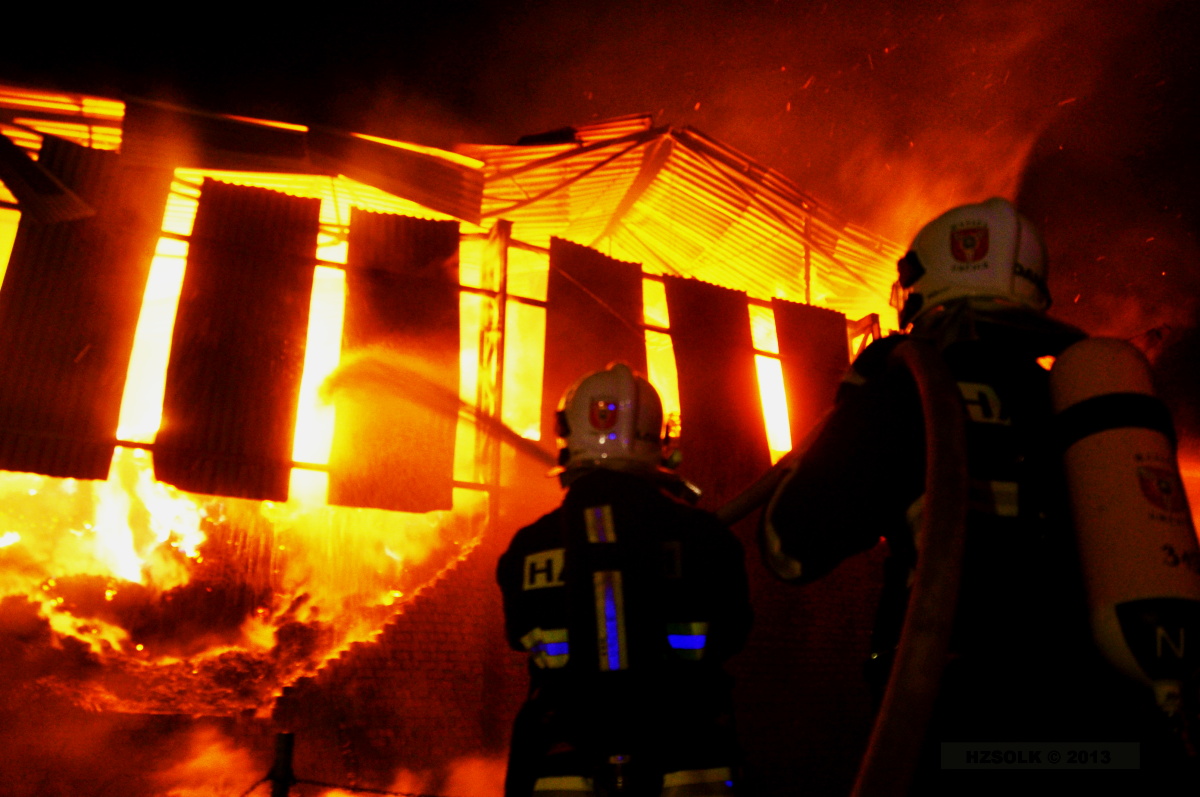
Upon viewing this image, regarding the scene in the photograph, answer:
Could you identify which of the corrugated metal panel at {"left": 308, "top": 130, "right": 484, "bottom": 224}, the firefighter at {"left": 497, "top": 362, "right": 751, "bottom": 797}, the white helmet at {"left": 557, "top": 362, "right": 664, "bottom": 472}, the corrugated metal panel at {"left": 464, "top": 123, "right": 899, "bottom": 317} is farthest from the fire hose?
the corrugated metal panel at {"left": 308, "top": 130, "right": 484, "bottom": 224}

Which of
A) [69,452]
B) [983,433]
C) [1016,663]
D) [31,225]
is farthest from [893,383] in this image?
[31,225]

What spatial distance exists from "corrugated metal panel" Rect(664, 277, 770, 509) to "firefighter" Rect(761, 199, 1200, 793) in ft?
20.7

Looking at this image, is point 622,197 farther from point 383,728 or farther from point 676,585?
point 676,585

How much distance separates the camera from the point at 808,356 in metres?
10.3

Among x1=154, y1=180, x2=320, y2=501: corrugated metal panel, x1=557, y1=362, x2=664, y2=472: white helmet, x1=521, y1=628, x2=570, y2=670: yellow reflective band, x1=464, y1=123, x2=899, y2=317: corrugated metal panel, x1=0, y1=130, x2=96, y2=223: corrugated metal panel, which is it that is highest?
x1=464, y1=123, x2=899, y2=317: corrugated metal panel

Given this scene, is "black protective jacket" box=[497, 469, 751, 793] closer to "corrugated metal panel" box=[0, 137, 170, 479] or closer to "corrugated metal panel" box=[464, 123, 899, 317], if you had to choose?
"corrugated metal panel" box=[0, 137, 170, 479]

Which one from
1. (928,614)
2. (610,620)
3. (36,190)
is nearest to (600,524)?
(610,620)

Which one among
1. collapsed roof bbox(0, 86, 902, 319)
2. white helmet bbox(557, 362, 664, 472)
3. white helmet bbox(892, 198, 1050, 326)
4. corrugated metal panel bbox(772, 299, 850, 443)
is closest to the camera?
white helmet bbox(892, 198, 1050, 326)

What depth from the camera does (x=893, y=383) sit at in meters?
2.08

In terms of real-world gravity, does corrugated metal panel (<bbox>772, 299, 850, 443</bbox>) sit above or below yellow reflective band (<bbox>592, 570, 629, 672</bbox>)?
above

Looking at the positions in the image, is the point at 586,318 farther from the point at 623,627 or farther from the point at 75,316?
the point at 623,627

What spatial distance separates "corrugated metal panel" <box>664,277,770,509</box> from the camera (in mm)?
8922

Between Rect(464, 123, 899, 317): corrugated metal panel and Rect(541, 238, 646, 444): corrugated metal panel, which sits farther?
Rect(464, 123, 899, 317): corrugated metal panel

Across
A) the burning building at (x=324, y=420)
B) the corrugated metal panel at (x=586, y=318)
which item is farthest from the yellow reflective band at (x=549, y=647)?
the corrugated metal panel at (x=586, y=318)
